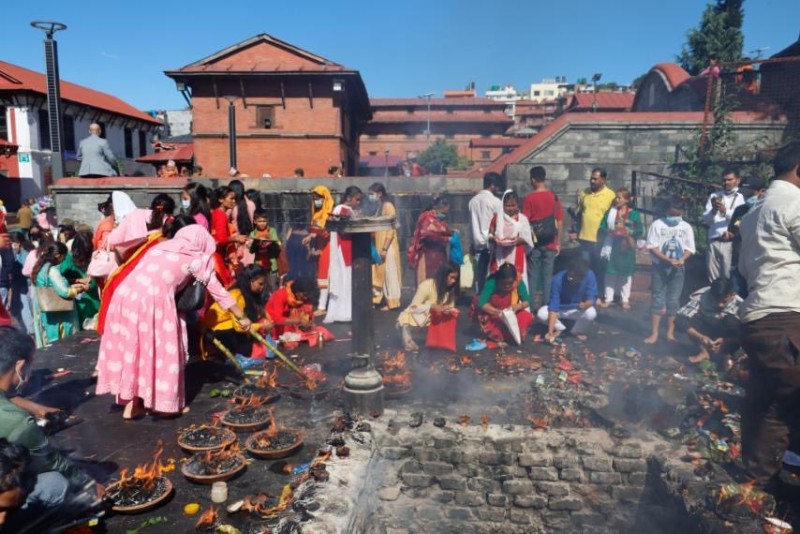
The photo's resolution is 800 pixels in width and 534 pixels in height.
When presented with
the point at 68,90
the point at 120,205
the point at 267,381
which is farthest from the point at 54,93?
the point at 68,90

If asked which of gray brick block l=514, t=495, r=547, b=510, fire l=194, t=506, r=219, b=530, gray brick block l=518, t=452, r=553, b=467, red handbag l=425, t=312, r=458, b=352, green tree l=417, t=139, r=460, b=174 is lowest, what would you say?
gray brick block l=514, t=495, r=547, b=510

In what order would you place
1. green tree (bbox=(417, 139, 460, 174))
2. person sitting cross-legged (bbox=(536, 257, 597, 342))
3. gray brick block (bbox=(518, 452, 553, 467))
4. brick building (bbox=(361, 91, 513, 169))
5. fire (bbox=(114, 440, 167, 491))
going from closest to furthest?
fire (bbox=(114, 440, 167, 491)) < gray brick block (bbox=(518, 452, 553, 467)) < person sitting cross-legged (bbox=(536, 257, 597, 342)) < green tree (bbox=(417, 139, 460, 174)) < brick building (bbox=(361, 91, 513, 169))

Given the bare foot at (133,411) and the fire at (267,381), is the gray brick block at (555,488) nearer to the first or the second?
the fire at (267,381)

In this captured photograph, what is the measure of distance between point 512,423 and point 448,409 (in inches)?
24.3

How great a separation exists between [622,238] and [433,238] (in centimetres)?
293

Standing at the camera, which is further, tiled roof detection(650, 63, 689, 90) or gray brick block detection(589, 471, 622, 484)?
tiled roof detection(650, 63, 689, 90)

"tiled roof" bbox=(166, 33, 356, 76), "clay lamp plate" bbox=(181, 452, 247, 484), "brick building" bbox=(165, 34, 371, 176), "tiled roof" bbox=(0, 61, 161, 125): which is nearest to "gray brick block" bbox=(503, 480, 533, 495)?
"clay lamp plate" bbox=(181, 452, 247, 484)

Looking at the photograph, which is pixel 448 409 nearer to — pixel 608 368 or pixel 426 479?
pixel 426 479

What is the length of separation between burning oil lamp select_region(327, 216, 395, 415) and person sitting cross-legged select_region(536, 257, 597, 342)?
3129 mm

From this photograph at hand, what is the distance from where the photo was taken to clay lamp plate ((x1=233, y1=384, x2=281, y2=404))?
5.28 m

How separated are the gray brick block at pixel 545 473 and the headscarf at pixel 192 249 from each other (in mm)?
3333

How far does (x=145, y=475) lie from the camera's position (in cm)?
367

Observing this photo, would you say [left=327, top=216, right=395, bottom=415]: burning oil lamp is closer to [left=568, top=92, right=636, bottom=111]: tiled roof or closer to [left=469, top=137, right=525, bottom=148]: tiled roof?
[left=568, top=92, right=636, bottom=111]: tiled roof

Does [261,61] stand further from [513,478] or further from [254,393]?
[513,478]
